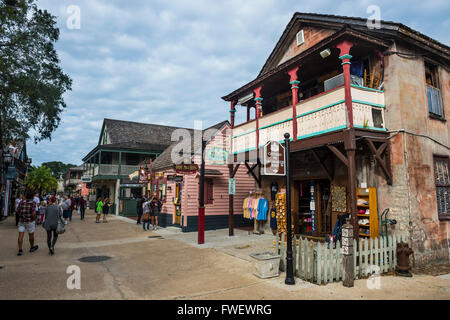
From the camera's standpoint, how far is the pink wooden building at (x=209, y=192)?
14414 mm

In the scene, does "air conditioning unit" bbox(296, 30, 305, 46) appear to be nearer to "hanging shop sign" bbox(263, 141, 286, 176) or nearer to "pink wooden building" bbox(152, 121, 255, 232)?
"pink wooden building" bbox(152, 121, 255, 232)

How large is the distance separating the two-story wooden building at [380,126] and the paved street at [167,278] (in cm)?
180

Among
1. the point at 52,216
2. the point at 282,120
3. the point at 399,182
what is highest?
the point at 282,120

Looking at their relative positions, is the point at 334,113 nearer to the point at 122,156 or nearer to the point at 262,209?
the point at 262,209

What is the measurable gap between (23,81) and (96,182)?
18.8 m

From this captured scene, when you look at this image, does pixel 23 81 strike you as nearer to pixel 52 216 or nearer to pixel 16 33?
pixel 16 33

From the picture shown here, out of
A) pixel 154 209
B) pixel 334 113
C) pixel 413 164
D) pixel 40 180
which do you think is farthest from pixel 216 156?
pixel 40 180

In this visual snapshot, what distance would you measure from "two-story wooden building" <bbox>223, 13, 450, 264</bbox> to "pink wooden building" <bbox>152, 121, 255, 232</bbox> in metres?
5.01

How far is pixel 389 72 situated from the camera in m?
8.27

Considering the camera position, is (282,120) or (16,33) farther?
(16,33)

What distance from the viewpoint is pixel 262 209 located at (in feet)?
40.9

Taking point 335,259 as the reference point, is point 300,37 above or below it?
above

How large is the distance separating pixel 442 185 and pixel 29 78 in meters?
16.6
